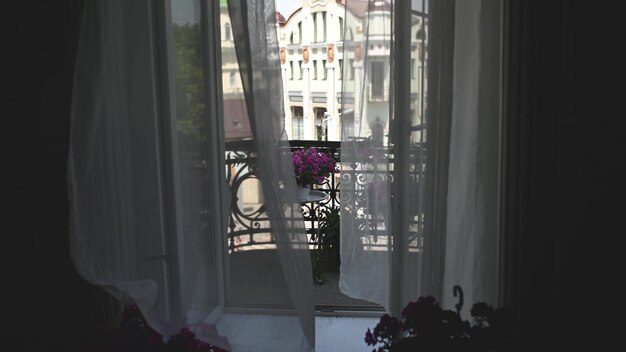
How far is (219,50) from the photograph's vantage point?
4.70 feet

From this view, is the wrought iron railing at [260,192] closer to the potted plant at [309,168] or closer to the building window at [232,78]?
the building window at [232,78]

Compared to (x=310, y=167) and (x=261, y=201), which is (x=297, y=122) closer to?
(x=310, y=167)

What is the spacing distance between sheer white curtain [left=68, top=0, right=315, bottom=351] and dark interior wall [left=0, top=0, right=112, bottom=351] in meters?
0.21

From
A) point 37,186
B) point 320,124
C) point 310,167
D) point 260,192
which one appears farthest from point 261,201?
point 320,124

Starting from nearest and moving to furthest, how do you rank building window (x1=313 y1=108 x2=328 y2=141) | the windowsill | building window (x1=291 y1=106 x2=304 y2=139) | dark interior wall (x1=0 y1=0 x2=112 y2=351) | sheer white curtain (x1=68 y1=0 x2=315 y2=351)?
sheer white curtain (x1=68 y1=0 x2=315 y2=351) < dark interior wall (x1=0 y1=0 x2=112 y2=351) < the windowsill < building window (x1=313 y1=108 x2=328 y2=141) < building window (x1=291 y1=106 x2=304 y2=139)

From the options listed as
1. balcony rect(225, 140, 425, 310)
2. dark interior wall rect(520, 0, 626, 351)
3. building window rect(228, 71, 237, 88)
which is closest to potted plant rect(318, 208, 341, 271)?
balcony rect(225, 140, 425, 310)

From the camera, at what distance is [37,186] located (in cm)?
162

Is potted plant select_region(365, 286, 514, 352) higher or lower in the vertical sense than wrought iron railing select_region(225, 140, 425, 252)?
lower

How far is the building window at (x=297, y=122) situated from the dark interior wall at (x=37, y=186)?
3515mm

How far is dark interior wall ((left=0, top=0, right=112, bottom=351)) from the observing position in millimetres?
1548

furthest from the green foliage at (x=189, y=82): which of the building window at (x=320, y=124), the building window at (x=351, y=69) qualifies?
the building window at (x=320, y=124)

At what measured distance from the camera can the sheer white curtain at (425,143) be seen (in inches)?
55.6

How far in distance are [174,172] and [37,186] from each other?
484 mm

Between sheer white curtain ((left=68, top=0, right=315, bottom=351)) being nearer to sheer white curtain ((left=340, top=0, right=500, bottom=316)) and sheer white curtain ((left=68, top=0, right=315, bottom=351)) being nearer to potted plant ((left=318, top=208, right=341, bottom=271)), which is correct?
sheer white curtain ((left=340, top=0, right=500, bottom=316))
